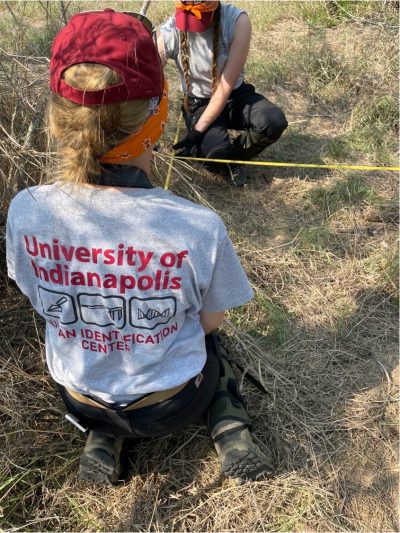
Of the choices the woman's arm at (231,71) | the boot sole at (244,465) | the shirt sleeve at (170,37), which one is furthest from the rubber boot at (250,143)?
the boot sole at (244,465)

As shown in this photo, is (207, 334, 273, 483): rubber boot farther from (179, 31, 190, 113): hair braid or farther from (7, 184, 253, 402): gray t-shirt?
(179, 31, 190, 113): hair braid

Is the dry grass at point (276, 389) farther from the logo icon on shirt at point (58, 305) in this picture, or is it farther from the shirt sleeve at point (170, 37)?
the shirt sleeve at point (170, 37)

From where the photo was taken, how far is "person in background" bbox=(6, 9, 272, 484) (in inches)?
38.4

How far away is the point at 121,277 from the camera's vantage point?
111cm

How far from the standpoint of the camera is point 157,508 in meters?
1.53

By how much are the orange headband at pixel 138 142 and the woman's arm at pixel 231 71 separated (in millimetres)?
1690

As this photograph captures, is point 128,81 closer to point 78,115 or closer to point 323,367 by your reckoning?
point 78,115

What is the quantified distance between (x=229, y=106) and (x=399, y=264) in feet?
4.61

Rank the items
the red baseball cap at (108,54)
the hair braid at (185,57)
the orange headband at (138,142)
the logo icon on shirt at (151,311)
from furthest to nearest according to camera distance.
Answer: the hair braid at (185,57) → the logo icon on shirt at (151,311) → the orange headband at (138,142) → the red baseball cap at (108,54)

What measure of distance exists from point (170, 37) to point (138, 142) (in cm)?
197

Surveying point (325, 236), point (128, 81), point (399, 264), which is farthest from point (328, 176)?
point (128, 81)

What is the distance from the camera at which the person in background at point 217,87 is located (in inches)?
102

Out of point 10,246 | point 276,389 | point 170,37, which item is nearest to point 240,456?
point 276,389

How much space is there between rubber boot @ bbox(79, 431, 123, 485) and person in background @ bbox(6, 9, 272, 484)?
0.44 feet
